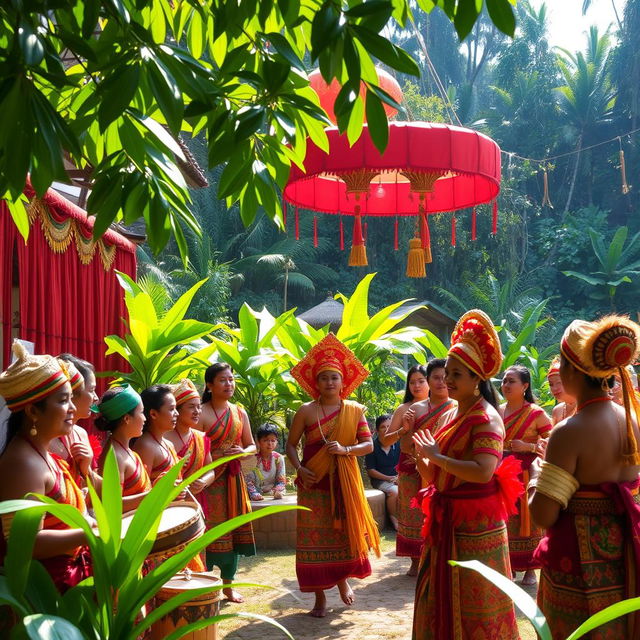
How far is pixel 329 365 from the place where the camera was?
5973 mm

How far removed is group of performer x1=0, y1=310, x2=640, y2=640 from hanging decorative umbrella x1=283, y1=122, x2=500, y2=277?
141 centimetres

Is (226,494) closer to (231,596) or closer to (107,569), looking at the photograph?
(231,596)

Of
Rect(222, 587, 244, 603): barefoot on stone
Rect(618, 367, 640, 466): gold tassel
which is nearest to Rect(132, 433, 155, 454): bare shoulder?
Rect(222, 587, 244, 603): barefoot on stone

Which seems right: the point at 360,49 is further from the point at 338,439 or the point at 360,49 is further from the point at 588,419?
the point at 338,439

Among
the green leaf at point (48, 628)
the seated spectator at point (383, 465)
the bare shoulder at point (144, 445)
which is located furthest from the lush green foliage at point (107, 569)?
the seated spectator at point (383, 465)

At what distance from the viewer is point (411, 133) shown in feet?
20.7

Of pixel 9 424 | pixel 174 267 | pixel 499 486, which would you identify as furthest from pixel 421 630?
pixel 174 267

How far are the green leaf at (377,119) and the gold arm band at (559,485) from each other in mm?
1615

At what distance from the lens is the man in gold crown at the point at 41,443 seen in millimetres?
2717

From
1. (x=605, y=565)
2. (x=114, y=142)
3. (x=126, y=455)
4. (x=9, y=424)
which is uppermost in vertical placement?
(x=114, y=142)

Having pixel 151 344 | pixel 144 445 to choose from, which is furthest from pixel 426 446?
pixel 151 344

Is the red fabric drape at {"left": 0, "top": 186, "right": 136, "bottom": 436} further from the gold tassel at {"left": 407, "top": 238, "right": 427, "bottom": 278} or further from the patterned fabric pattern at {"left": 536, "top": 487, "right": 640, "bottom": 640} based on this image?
the patterned fabric pattern at {"left": 536, "top": 487, "right": 640, "bottom": 640}

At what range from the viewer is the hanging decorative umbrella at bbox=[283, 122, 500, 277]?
625 cm

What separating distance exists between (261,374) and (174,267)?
805 inches
